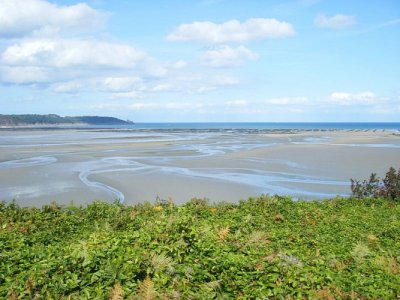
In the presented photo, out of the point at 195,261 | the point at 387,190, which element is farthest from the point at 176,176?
the point at 195,261

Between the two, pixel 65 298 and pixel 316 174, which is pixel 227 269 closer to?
pixel 65 298

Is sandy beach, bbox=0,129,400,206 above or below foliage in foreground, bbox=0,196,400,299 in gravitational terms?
below

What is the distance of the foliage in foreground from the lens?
22.7 ft

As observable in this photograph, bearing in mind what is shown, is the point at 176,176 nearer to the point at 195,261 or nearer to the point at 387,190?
the point at 387,190

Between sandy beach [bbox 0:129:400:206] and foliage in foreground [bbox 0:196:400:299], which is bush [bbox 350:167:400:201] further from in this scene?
foliage in foreground [bbox 0:196:400:299]

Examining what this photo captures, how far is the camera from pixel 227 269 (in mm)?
7664

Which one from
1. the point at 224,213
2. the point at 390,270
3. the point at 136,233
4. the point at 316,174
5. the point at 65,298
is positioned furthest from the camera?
the point at 316,174

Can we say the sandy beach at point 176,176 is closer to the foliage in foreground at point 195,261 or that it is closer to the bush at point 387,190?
the bush at point 387,190

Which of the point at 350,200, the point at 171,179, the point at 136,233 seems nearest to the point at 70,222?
the point at 136,233

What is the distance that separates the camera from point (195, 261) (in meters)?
7.87

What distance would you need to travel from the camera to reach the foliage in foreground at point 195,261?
6926mm

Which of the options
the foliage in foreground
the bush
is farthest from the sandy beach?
the foliage in foreground

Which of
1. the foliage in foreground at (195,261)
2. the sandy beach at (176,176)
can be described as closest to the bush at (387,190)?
the sandy beach at (176,176)

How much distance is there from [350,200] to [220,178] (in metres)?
12.7
